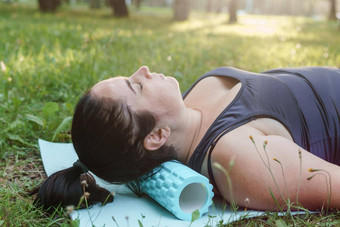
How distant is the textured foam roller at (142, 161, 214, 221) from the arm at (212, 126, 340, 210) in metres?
0.13

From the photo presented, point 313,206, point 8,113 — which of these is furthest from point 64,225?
point 8,113

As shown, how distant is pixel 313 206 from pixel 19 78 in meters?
2.72

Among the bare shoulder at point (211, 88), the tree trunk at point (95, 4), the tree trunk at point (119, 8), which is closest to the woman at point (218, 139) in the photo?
the bare shoulder at point (211, 88)

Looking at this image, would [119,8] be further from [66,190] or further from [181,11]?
[66,190]

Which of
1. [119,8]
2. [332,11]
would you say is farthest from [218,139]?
[332,11]

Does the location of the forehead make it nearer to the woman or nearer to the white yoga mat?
the woman

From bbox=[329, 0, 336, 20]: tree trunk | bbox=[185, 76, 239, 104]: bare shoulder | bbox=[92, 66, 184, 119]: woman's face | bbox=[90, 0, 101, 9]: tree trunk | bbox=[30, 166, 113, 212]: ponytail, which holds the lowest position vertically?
bbox=[329, 0, 336, 20]: tree trunk

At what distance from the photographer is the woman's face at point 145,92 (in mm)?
2041

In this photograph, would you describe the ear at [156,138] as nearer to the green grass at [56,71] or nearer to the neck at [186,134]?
the neck at [186,134]

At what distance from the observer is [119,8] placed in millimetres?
13117

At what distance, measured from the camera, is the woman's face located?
2.04 m

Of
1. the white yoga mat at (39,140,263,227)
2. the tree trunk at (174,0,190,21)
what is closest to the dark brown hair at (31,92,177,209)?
the white yoga mat at (39,140,263,227)

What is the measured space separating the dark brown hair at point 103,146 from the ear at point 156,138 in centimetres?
2

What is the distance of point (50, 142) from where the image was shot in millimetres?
2832
